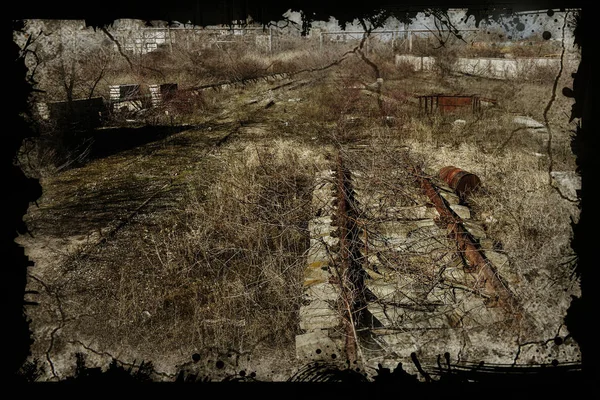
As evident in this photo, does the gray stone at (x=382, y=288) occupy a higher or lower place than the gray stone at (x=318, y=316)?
lower

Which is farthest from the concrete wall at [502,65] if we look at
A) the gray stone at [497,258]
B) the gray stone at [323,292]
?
the gray stone at [323,292]

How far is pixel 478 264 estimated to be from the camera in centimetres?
334

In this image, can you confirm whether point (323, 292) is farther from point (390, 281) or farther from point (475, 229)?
point (475, 229)

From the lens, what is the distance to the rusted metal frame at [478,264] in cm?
266

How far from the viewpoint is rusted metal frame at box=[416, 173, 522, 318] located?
8.74ft

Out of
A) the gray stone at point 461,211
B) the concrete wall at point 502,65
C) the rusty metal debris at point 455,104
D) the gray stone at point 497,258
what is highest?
the concrete wall at point 502,65

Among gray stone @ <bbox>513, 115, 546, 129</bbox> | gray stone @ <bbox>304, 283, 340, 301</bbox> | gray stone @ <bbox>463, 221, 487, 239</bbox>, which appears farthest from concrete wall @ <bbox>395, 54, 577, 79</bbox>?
gray stone @ <bbox>304, 283, 340, 301</bbox>

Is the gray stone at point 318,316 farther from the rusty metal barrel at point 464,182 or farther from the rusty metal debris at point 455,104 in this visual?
the rusty metal debris at point 455,104

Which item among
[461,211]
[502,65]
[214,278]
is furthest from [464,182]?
[502,65]

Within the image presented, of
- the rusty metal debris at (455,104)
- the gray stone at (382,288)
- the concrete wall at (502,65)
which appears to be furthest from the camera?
the rusty metal debris at (455,104)

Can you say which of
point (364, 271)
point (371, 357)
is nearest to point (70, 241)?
point (364, 271)

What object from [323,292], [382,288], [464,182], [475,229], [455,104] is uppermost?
[455,104]

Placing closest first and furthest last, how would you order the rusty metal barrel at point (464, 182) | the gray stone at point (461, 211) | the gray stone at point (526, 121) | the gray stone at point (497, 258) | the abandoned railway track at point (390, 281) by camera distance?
1. the abandoned railway track at point (390, 281)
2. the gray stone at point (497, 258)
3. the gray stone at point (461, 211)
4. the rusty metal barrel at point (464, 182)
5. the gray stone at point (526, 121)

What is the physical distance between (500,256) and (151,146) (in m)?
6.96
